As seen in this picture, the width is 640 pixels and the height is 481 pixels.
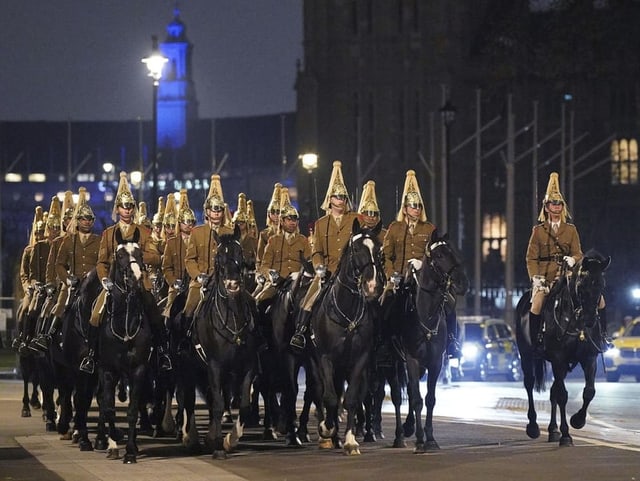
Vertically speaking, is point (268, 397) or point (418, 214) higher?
point (418, 214)

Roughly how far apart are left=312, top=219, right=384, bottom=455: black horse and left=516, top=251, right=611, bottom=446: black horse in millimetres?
2312

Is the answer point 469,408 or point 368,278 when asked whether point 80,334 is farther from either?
point 469,408

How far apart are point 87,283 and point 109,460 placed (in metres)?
2.52

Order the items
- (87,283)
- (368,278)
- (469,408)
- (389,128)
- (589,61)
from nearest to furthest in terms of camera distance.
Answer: (368,278), (87,283), (469,408), (589,61), (389,128)

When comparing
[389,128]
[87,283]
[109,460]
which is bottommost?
[109,460]

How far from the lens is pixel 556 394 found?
79.6 feet

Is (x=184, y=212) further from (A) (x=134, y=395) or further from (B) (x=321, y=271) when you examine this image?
(A) (x=134, y=395)

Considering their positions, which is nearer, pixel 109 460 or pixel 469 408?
pixel 109 460

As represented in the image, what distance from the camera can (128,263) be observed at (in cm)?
2233

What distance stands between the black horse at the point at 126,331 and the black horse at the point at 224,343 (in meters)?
0.70

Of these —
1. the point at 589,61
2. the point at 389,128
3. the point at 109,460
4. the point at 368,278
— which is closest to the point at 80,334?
the point at 109,460

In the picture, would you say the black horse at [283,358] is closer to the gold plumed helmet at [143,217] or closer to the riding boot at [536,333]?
the riding boot at [536,333]

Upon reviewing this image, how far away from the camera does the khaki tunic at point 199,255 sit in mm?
24031

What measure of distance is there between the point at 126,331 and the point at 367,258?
9.56ft
